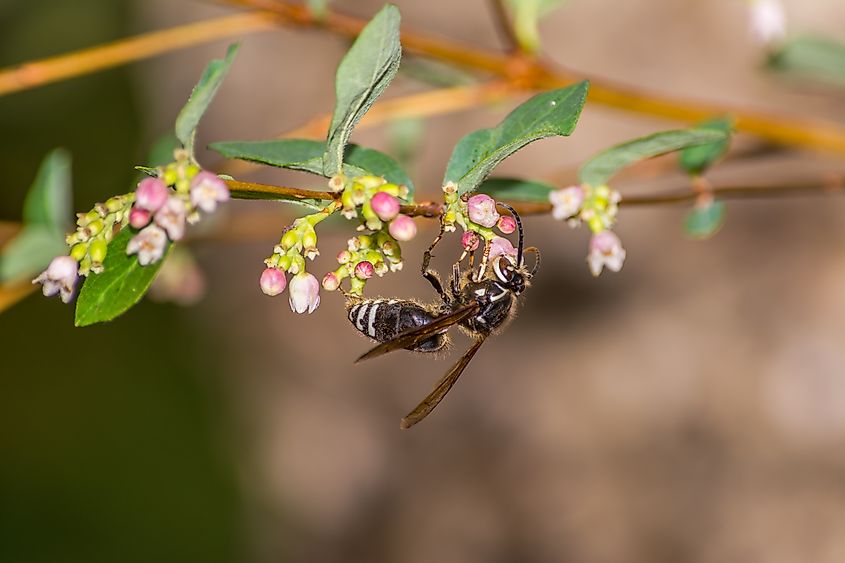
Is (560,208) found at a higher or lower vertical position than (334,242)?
lower

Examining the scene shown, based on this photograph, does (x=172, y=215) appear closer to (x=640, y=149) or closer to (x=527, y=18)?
(x=640, y=149)

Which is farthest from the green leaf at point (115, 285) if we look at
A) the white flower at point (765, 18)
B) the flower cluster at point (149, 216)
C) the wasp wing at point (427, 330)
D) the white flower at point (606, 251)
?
the white flower at point (765, 18)

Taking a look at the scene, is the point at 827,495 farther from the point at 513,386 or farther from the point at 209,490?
the point at 209,490

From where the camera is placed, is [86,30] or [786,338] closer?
[786,338]

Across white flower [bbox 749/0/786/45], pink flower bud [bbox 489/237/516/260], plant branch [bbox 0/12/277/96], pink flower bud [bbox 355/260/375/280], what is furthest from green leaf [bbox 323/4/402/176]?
white flower [bbox 749/0/786/45]

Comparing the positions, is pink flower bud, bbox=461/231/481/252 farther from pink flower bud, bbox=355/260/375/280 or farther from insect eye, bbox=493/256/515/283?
insect eye, bbox=493/256/515/283

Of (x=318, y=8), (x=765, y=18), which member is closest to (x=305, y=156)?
(x=318, y=8)

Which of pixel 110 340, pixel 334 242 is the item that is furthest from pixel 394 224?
pixel 110 340
